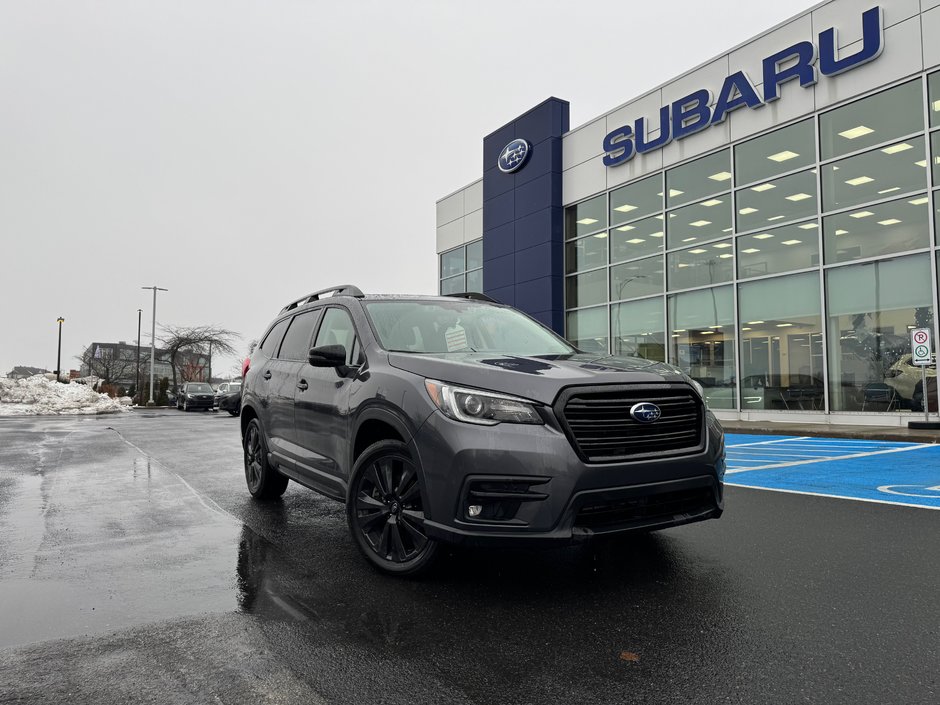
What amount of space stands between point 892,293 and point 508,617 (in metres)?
15.1

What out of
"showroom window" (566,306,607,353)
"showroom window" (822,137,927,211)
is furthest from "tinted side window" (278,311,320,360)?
"showroom window" (566,306,607,353)

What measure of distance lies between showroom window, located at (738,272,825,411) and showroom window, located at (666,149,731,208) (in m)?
3.13

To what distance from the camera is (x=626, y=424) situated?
3.60 m

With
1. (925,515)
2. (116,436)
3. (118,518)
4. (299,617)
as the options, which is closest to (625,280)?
(116,436)

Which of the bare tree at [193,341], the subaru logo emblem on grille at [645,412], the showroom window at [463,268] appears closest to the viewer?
the subaru logo emblem on grille at [645,412]

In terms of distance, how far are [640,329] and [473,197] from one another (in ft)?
37.5

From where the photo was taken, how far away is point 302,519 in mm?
5648

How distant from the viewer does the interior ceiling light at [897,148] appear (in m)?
15.1

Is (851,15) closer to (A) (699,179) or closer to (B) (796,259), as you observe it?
(A) (699,179)

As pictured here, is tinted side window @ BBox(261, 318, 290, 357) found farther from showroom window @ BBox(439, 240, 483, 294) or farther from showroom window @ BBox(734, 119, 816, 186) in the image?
showroom window @ BBox(439, 240, 483, 294)

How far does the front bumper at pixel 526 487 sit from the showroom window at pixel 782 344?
14.6 m

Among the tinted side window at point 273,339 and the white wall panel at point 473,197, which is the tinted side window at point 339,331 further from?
the white wall panel at point 473,197

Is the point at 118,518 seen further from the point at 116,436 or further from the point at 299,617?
the point at 116,436

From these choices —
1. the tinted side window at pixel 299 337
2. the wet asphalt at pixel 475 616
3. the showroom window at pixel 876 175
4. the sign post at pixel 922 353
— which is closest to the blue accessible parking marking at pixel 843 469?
the wet asphalt at pixel 475 616
